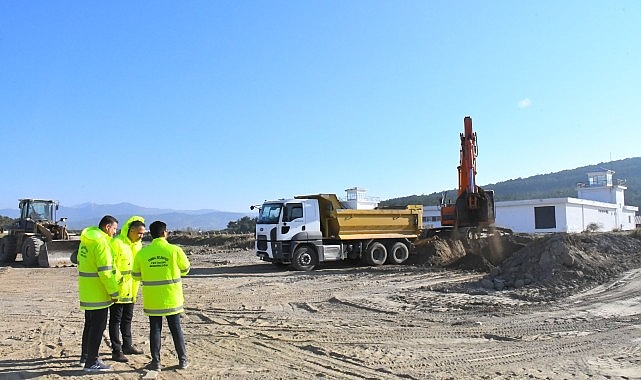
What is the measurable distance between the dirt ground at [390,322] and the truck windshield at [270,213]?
1.89 metres

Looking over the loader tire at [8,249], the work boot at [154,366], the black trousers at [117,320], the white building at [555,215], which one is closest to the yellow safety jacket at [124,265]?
the black trousers at [117,320]

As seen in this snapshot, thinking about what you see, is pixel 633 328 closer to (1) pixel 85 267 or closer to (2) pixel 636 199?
(1) pixel 85 267

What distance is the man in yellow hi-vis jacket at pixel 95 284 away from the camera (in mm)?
6297

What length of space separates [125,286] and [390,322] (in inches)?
188

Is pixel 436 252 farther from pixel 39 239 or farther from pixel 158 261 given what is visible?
pixel 158 261

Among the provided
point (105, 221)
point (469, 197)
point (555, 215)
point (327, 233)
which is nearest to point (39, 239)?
point (327, 233)

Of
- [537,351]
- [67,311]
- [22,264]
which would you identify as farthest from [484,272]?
[22,264]

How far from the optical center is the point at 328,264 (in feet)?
70.4

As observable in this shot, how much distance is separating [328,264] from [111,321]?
14.9m

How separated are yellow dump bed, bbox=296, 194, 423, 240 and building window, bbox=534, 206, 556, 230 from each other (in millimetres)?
28145

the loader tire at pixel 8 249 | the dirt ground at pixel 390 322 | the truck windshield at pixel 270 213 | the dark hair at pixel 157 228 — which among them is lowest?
the dirt ground at pixel 390 322

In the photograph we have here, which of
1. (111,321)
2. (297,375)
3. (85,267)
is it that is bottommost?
(297,375)

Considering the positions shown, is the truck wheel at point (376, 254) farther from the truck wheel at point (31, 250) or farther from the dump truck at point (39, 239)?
the truck wheel at point (31, 250)

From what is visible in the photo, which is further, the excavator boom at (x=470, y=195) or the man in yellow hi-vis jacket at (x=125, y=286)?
the excavator boom at (x=470, y=195)
